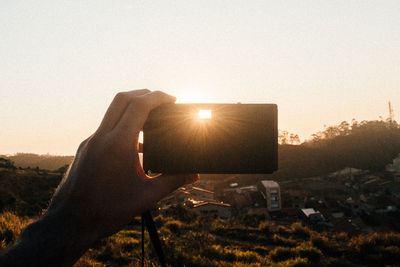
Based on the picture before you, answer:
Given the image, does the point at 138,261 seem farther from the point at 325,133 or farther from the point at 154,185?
the point at 325,133

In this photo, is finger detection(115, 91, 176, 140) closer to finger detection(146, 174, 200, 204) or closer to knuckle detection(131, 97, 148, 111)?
knuckle detection(131, 97, 148, 111)

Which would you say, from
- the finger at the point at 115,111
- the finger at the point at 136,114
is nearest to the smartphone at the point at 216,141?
the finger at the point at 136,114

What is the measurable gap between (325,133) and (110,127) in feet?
528

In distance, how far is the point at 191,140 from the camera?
2.21m

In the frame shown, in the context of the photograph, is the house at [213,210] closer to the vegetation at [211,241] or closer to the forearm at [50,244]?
the vegetation at [211,241]

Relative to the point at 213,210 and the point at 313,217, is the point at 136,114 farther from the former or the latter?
the point at 313,217

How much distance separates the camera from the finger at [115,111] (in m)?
1.69

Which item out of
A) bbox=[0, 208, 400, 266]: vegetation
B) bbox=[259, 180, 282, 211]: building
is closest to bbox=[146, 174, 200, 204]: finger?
bbox=[0, 208, 400, 266]: vegetation

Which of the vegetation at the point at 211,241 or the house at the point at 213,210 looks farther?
the house at the point at 213,210

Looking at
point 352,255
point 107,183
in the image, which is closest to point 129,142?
point 107,183

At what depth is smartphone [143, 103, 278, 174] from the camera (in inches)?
86.7

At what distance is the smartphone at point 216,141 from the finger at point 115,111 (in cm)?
43

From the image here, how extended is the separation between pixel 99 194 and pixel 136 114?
587 mm

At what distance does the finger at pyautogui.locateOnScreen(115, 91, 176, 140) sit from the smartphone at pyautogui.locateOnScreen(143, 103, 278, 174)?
0.24m
